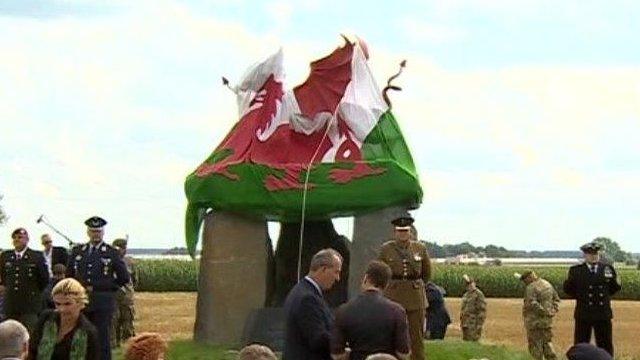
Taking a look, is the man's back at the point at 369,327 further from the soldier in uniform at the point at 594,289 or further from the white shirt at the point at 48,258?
the white shirt at the point at 48,258

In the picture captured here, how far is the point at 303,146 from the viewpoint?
16.7m

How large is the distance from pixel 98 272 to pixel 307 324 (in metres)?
5.60

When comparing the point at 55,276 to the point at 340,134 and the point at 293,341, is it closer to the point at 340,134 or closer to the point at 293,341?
the point at 340,134

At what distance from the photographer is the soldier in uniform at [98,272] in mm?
14289

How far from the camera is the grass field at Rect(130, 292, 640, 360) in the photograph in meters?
22.7

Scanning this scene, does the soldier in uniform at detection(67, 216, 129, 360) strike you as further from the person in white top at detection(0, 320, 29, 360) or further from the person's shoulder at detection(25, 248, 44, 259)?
the person in white top at detection(0, 320, 29, 360)

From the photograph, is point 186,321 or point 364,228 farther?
point 186,321

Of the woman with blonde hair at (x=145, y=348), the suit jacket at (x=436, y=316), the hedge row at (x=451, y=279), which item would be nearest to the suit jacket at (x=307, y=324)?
the woman with blonde hair at (x=145, y=348)

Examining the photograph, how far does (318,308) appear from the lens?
9.16 metres

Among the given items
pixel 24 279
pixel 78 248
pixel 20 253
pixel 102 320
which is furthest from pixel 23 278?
pixel 102 320

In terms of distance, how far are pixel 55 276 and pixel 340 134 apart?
3642 mm

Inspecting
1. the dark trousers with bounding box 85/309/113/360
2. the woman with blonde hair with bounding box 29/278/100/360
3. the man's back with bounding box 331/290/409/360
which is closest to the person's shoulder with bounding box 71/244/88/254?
the dark trousers with bounding box 85/309/113/360

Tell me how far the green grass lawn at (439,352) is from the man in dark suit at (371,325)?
6.37 metres

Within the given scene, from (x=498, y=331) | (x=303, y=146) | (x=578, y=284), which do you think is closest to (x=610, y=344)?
(x=578, y=284)
